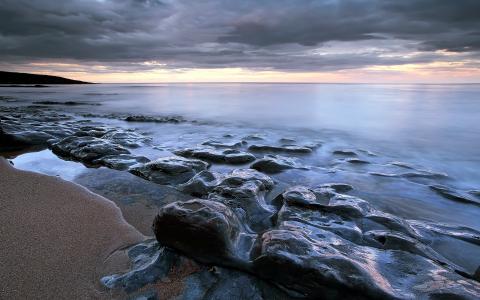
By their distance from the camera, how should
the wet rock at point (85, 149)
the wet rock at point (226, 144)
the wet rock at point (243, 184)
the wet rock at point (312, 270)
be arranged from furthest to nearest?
the wet rock at point (226, 144) → the wet rock at point (85, 149) → the wet rock at point (243, 184) → the wet rock at point (312, 270)

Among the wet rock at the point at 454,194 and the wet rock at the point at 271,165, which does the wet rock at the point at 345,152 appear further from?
the wet rock at the point at 454,194

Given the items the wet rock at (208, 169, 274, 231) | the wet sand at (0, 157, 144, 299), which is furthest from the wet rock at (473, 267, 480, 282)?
the wet sand at (0, 157, 144, 299)

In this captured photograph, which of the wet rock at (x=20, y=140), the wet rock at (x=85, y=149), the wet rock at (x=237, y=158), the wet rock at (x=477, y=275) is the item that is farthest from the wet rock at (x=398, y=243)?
the wet rock at (x=20, y=140)

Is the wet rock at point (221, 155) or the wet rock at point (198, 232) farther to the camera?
the wet rock at point (221, 155)

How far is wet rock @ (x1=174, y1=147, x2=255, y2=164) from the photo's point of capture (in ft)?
17.6

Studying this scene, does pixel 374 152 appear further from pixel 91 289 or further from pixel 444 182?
pixel 91 289

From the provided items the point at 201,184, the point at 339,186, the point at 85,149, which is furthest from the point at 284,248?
the point at 85,149

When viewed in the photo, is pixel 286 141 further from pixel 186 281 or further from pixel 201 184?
pixel 186 281

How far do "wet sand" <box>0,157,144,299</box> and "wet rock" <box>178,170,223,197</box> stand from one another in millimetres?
899

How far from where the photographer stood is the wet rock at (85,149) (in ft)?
17.3

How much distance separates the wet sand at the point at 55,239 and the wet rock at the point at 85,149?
1.68 metres

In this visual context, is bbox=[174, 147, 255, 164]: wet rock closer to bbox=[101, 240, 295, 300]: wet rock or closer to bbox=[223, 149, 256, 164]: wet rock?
bbox=[223, 149, 256, 164]: wet rock

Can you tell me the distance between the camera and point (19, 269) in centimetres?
198

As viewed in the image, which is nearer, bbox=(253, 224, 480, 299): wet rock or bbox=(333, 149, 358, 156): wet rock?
bbox=(253, 224, 480, 299): wet rock
